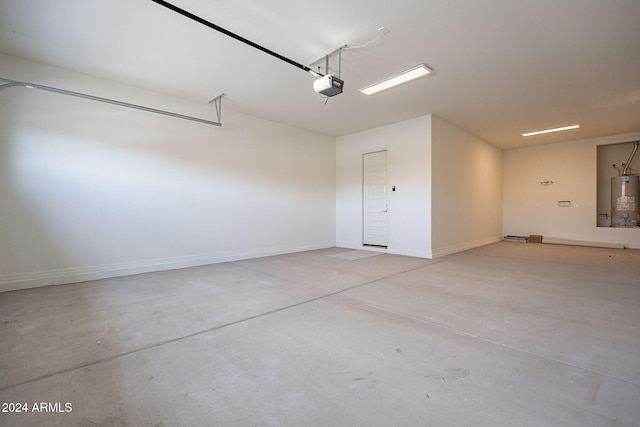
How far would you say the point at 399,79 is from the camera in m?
4.19

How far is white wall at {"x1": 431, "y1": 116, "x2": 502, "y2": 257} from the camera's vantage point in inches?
234

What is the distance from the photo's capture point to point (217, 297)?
320 centimetres

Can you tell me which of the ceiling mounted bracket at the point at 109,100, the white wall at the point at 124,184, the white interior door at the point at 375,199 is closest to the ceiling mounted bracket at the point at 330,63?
the ceiling mounted bracket at the point at 109,100

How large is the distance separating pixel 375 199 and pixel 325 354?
533 centimetres

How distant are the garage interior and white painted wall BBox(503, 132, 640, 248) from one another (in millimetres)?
108

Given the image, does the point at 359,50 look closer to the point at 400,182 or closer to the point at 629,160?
the point at 400,182

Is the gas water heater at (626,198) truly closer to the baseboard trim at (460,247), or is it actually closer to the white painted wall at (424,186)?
the baseboard trim at (460,247)

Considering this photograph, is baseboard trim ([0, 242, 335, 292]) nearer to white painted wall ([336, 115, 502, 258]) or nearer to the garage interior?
the garage interior

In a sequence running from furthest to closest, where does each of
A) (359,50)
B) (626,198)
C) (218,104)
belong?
1. (626,198)
2. (218,104)
3. (359,50)

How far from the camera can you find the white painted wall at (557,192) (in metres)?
7.56

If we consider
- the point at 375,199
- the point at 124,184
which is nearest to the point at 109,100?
the point at 124,184

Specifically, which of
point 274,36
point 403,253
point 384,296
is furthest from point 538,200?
point 274,36

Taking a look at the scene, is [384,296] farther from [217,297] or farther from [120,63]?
[120,63]

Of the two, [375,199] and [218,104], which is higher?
[218,104]
